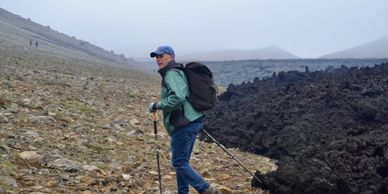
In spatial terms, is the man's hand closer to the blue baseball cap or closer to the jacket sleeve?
the jacket sleeve

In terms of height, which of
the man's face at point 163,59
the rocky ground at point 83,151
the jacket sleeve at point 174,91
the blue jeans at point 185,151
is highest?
the man's face at point 163,59

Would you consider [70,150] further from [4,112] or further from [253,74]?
[253,74]

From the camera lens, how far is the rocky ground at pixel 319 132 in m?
7.38

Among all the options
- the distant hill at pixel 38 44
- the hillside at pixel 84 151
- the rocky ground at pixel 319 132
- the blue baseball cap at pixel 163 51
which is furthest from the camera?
the distant hill at pixel 38 44

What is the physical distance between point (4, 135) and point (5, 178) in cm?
229

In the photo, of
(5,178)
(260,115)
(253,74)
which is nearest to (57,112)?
(5,178)

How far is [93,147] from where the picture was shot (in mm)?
9852

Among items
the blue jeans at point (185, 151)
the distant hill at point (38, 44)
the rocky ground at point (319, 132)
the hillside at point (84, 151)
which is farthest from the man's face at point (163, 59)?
the distant hill at point (38, 44)

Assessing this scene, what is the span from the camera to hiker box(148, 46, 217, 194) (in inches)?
241

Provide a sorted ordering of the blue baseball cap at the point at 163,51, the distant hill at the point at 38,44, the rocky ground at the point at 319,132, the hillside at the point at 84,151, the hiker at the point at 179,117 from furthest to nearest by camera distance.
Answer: the distant hill at the point at 38,44 < the hillside at the point at 84,151 < the rocky ground at the point at 319,132 < the blue baseball cap at the point at 163,51 < the hiker at the point at 179,117

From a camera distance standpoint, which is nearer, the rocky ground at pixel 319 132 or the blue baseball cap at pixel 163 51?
the blue baseball cap at pixel 163 51

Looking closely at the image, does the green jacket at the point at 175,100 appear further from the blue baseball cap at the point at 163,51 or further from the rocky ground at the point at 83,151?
the rocky ground at the point at 83,151

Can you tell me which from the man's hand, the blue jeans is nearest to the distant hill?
the man's hand

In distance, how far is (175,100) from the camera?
6.00 metres
